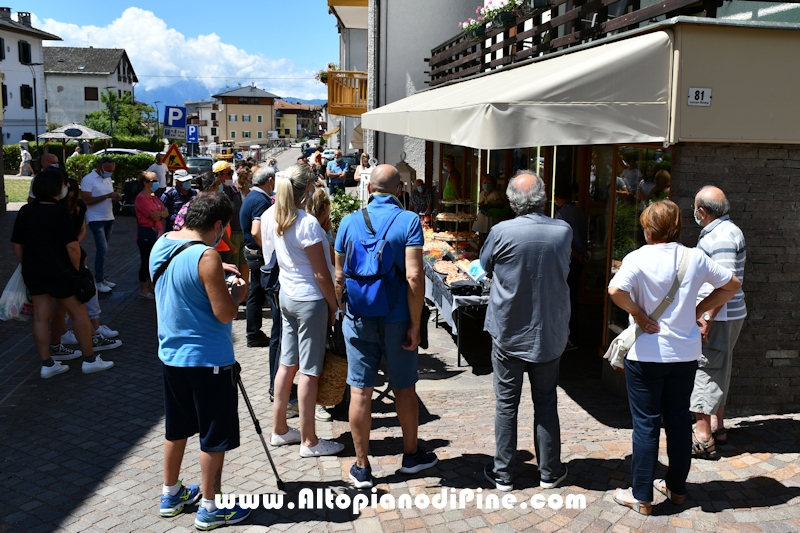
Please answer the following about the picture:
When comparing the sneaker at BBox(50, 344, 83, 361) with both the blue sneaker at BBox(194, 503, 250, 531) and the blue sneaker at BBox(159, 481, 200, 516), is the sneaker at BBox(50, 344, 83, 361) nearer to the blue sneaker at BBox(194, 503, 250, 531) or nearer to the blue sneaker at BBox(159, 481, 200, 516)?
the blue sneaker at BBox(159, 481, 200, 516)

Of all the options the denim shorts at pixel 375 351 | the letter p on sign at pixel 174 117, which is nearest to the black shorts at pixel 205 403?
the denim shorts at pixel 375 351

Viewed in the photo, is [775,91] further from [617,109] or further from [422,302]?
[422,302]

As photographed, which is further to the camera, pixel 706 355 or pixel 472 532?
pixel 706 355

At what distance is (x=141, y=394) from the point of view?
6574 millimetres

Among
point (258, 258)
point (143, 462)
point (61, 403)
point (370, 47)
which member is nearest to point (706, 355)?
point (143, 462)

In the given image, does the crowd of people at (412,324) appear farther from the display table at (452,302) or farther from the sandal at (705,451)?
the display table at (452,302)

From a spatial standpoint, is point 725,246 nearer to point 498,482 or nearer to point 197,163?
point 498,482

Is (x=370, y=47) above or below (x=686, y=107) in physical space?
above

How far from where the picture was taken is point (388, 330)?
454cm

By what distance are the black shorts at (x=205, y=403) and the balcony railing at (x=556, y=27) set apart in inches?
160

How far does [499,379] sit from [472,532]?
2.93 ft

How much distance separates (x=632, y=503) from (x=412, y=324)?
5.32 feet

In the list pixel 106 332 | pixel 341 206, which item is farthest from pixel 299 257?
pixel 341 206

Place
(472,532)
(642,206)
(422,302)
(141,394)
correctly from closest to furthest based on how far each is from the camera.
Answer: (472,532) → (422,302) → (642,206) → (141,394)
